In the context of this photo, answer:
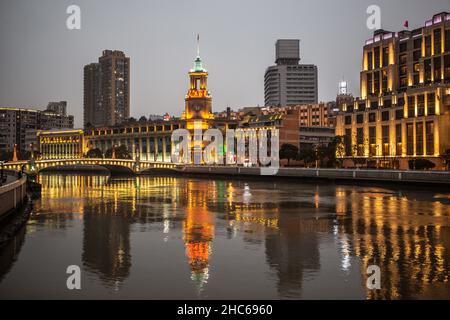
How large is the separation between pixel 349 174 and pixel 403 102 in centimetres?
3647

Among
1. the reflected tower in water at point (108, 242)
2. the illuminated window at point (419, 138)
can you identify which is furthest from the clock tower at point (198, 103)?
the reflected tower in water at point (108, 242)

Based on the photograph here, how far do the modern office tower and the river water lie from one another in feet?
197

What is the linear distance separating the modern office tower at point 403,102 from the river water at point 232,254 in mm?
60153

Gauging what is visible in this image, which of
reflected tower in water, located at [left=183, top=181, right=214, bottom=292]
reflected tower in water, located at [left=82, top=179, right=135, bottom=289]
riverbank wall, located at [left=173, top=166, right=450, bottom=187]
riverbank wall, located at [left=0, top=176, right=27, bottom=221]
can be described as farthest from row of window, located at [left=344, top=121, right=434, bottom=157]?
riverbank wall, located at [left=0, top=176, right=27, bottom=221]

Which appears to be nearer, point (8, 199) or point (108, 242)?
point (108, 242)

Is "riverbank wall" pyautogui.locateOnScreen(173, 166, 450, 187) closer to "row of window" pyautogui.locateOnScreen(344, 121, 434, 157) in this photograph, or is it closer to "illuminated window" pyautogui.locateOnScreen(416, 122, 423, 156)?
"row of window" pyautogui.locateOnScreen(344, 121, 434, 157)

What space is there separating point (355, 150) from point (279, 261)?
97.2m

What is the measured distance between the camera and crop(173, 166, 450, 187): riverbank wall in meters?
A: 62.1

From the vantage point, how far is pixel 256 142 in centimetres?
14712

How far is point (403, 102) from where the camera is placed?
10562 cm

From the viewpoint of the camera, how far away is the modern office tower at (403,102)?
9594 centimetres

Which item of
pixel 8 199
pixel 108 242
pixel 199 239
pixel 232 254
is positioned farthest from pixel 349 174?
pixel 232 254

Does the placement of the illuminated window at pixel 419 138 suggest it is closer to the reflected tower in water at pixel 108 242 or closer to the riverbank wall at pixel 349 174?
the riverbank wall at pixel 349 174

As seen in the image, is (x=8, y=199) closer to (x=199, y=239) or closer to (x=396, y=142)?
(x=199, y=239)
